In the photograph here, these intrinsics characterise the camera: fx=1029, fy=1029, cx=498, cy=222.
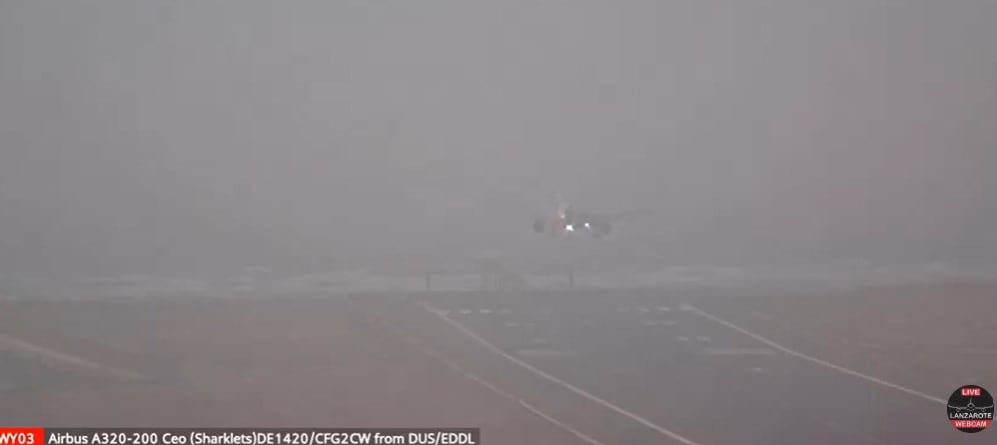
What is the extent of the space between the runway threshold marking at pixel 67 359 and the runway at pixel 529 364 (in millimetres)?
117

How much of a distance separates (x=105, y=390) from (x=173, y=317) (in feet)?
49.8

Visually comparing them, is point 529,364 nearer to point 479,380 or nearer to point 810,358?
point 479,380

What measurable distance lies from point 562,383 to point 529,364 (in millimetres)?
3281

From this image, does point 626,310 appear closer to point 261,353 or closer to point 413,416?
point 261,353

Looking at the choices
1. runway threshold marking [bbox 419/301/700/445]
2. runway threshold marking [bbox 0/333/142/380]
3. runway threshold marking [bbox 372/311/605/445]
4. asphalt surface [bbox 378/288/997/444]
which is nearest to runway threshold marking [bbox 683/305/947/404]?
asphalt surface [bbox 378/288/997/444]

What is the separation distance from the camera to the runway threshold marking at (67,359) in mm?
32375

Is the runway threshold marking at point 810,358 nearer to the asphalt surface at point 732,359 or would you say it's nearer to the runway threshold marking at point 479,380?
the asphalt surface at point 732,359

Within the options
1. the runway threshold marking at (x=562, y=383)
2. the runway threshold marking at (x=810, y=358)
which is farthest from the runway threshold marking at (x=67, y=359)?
the runway threshold marking at (x=810, y=358)

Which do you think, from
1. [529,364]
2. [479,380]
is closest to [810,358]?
[529,364]

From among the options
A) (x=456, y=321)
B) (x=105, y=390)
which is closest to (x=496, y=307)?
(x=456, y=321)

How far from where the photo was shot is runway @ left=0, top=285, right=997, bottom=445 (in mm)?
27172

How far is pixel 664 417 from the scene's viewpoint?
95.6 ft

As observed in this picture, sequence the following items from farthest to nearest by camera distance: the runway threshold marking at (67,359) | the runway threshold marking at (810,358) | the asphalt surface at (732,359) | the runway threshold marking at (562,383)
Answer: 1. the runway threshold marking at (67,359)
2. the runway threshold marking at (810,358)
3. the asphalt surface at (732,359)
4. the runway threshold marking at (562,383)

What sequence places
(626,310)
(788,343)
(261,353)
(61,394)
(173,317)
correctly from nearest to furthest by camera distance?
(61,394)
(261,353)
(788,343)
(173,317)
(626,310)
